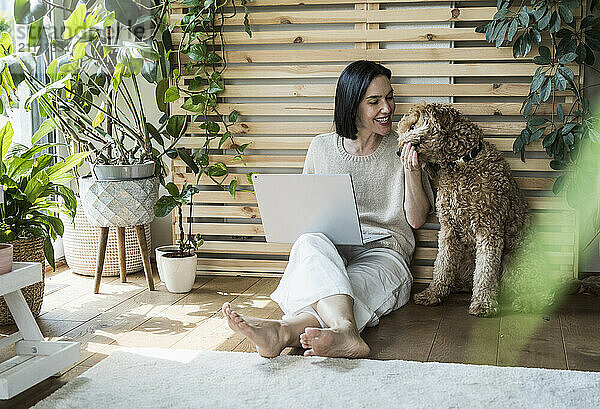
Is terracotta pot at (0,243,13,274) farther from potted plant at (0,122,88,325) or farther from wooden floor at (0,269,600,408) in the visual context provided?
potted plant at (0,122,88,325)

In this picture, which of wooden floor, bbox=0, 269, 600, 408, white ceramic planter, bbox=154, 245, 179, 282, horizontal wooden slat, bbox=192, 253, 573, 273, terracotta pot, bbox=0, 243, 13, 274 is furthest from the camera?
horizontal wooden slat, bbox=192, 253, 573, 273

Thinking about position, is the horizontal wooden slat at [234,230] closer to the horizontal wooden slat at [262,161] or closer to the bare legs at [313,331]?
the horizontal wooden slat at [262,161]

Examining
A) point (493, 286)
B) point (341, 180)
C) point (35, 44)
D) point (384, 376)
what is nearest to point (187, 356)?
point (384, 376)

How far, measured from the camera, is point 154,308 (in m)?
3.01

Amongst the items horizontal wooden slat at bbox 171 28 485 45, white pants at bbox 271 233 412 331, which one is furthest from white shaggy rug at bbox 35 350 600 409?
horizontal wooden slat at bbox 171 28 485 45

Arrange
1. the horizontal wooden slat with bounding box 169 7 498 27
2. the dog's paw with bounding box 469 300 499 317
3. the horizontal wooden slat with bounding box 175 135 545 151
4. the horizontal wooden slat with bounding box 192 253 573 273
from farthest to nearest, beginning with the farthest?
the horizontal wooden slat with bounding box 192 253 573 273 → the horizontal wooden slat with bounding box 175 135 545 151 → the horizontal wooden slat with bounding box 169 7 498 27 → the dog's paw with bounding box 469 300 499 317

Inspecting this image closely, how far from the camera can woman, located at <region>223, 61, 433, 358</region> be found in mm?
2541

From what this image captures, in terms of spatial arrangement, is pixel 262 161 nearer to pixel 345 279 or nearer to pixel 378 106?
pixel 378 106

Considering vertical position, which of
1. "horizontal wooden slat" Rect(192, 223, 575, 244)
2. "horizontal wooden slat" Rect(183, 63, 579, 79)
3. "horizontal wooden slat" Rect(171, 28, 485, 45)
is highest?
"horizontal wooden slat" Rect(171, 28, 485, 45)

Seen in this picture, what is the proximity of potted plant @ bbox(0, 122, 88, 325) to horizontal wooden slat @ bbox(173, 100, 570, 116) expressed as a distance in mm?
807

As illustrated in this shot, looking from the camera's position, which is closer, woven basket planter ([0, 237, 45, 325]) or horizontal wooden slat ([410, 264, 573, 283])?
woven basket planter ([0, 237, 45, 325])

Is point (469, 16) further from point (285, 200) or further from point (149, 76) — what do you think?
point (149, 76)

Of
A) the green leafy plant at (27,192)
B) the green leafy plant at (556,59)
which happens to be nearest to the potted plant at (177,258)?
the green leafy plant at (27,192)

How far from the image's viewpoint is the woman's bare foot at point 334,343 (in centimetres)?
217
